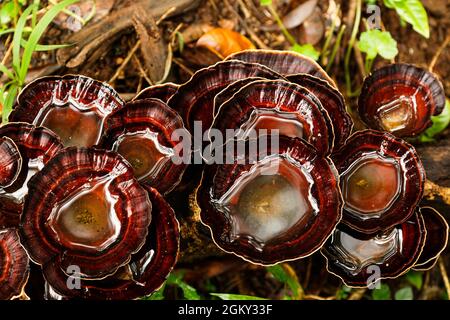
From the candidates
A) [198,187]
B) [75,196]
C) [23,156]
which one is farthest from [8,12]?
[198,187]

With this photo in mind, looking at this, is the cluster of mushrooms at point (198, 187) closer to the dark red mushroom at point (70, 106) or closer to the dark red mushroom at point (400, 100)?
the dark red mushroom at point (70, 106)

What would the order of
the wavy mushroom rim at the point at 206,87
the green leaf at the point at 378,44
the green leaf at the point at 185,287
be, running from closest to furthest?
the wavy mushroom rim at the point at 206,87
the green leaf at the point at 185,287
the green leaf at the point at 378,44

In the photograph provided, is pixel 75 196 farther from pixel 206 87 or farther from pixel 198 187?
pixel 206 87

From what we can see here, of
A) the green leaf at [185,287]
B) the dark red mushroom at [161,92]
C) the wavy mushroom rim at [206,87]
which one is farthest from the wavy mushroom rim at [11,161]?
the green leaf at [185,287]

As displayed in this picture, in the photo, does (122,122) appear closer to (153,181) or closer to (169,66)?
(153,181)
